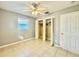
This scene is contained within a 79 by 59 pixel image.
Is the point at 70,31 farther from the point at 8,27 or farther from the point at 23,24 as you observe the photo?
the point at 23,24

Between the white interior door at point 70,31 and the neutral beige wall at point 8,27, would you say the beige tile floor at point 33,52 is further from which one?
the neutral beige wall at point 8,27

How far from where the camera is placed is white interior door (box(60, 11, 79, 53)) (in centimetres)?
408

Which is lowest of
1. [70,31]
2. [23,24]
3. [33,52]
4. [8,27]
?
[33,52]

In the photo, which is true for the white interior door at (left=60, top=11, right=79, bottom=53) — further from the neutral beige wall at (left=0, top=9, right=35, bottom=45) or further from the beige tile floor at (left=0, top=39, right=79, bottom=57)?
the neutral beige wall at (left=0, top=9, right=35, bottom=45)

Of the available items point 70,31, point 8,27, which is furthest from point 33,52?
point 8,27

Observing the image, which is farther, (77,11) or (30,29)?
(30,29)

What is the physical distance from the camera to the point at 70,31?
4363 millimetres

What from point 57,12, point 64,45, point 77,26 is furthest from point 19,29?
point 77,26

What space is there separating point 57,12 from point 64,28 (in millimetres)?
1297

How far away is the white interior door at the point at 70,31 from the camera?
13.4 feet

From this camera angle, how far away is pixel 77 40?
13.3ft

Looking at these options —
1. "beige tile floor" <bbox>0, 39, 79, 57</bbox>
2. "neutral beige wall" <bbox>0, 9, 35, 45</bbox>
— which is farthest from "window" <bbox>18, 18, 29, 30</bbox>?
"beige tile floor" <bbox>0, 39, 79, 57</bbox>

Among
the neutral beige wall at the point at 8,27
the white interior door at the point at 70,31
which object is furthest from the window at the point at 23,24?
the white interior door at the point at 70,31

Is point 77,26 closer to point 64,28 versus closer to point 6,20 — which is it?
point 64,28
